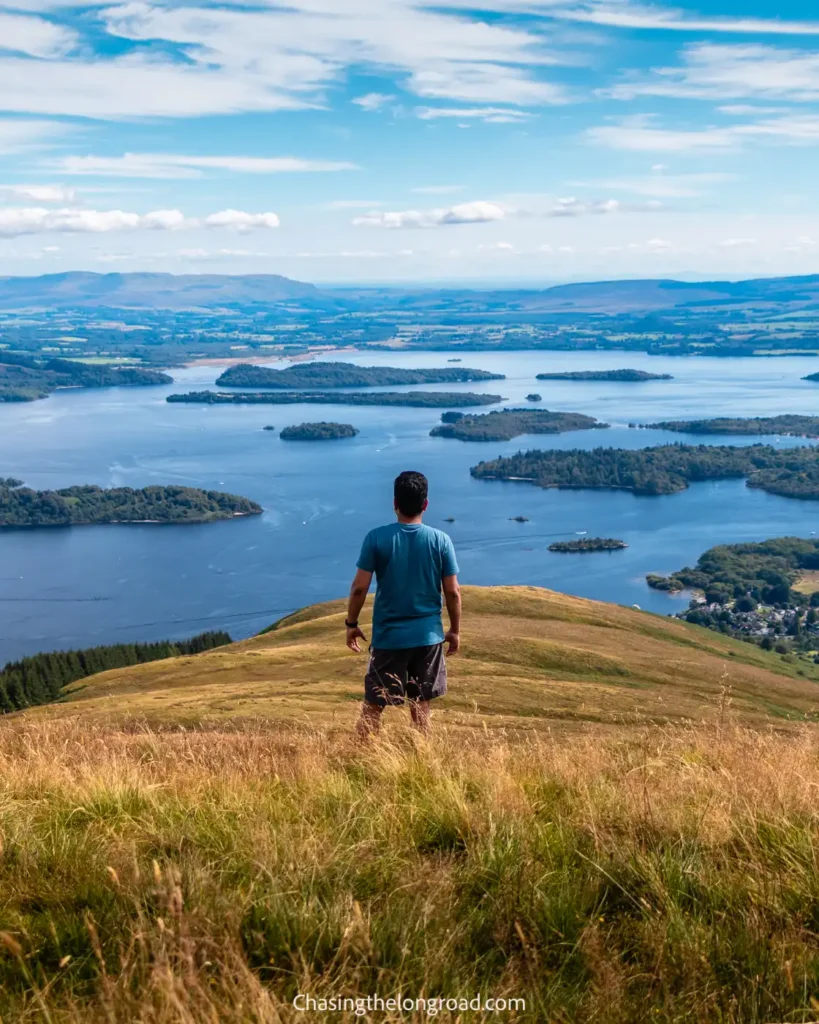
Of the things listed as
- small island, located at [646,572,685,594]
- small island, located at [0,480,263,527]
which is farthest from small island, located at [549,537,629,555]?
small island, located at [0,480,263,527]

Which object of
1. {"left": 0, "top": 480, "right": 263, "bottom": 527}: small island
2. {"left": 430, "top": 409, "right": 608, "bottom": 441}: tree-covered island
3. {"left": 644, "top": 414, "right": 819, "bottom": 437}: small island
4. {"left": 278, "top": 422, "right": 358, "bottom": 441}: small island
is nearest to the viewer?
{"left": 0, "top": 480, "right": 263, "bottom": 527}: small island

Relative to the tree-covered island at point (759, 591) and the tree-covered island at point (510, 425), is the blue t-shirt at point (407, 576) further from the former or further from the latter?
the tree-covered island at point (510, 425)

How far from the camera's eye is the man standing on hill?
6.80 m

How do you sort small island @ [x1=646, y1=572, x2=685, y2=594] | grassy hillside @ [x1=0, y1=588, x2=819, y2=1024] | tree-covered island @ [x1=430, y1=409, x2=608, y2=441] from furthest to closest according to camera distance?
tree-covered island @ [x1=430, y1=409, x2=608, y2=441] < small island @ [x1=646, y1=572, x2=685, y2=594] < grassy hillside @ [x1=0, y1=588, x2=819, y2=1024]

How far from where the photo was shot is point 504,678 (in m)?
24.1

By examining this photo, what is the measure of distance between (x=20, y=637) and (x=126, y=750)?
2672 inches

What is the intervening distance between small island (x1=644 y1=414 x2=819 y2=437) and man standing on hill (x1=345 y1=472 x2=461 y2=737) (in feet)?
510

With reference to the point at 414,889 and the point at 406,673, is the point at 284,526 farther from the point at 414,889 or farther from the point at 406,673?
the point at 414,889

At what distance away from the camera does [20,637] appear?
228 ft

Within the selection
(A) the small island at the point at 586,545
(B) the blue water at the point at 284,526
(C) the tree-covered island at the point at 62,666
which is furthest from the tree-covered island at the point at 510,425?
(C) the tree-covered island at the point at 62,666

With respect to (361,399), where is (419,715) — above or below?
below

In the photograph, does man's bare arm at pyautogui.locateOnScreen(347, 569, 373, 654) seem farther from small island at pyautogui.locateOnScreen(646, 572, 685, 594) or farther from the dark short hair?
small island at pyautogui.locateOnScreen(646, 572, 685, 594)

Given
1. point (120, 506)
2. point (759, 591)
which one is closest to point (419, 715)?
point (759, 591)

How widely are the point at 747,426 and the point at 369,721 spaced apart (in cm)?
15943
